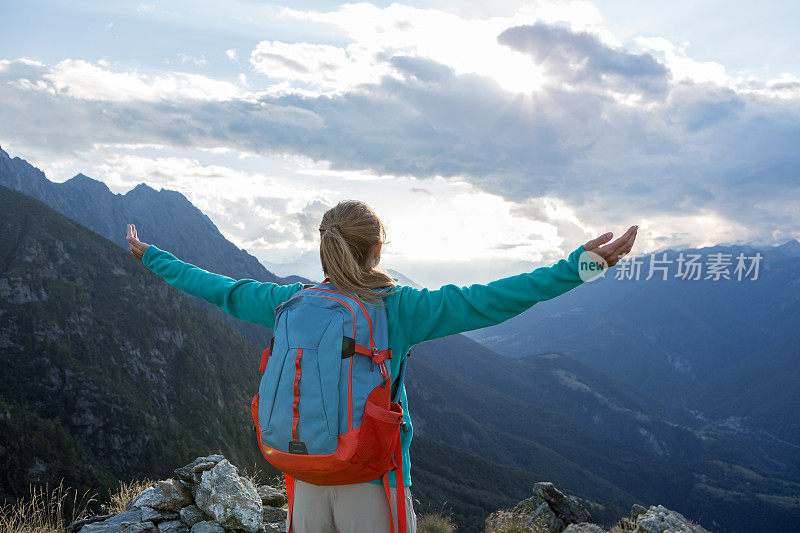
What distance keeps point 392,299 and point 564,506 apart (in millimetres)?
11797

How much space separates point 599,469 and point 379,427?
225 meters

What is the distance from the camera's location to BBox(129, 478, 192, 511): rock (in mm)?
A: 6043

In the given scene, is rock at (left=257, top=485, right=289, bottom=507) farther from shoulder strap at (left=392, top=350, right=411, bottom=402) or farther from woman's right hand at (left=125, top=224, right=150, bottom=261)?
shoulder strap at (left=392, top=350, right=411, bottom=402)

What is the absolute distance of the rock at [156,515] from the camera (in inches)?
231

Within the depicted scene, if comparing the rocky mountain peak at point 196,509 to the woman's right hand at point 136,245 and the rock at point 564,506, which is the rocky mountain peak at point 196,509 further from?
the rock at point 564,506

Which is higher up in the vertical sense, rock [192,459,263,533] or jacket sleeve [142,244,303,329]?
jacket sleeve [142,244,303,329]

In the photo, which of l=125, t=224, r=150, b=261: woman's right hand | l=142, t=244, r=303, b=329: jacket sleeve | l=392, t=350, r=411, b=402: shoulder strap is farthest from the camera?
l=125, t=224, r=150, b=261: woman's right hand

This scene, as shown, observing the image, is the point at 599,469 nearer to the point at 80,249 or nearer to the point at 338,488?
the point at 80,249

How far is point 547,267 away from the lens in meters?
2.92

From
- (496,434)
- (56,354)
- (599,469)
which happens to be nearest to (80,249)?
(56,354)

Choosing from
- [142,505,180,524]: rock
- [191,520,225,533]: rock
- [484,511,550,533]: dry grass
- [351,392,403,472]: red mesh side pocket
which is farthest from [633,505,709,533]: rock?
[351,392,403,472]: red mesh side pocket

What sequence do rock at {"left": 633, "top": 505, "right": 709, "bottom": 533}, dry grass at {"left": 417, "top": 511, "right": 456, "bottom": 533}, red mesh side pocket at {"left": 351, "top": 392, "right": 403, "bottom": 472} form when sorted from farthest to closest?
1. dry grass at {"left": 417, "top": 511, "right": 456, "bottom": 533}
2. rock at {"left": 633, "top": 505, "right": 709, "bottom": 533}
3. red mesh side pocket at {"left": 351, "top": 392, "right": 403, "bottom": 472}

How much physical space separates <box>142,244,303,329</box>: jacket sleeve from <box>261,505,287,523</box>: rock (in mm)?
3941

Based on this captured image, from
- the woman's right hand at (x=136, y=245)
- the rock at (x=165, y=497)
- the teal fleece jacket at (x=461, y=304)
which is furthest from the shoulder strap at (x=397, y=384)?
the rock at (x=165, y=497)
